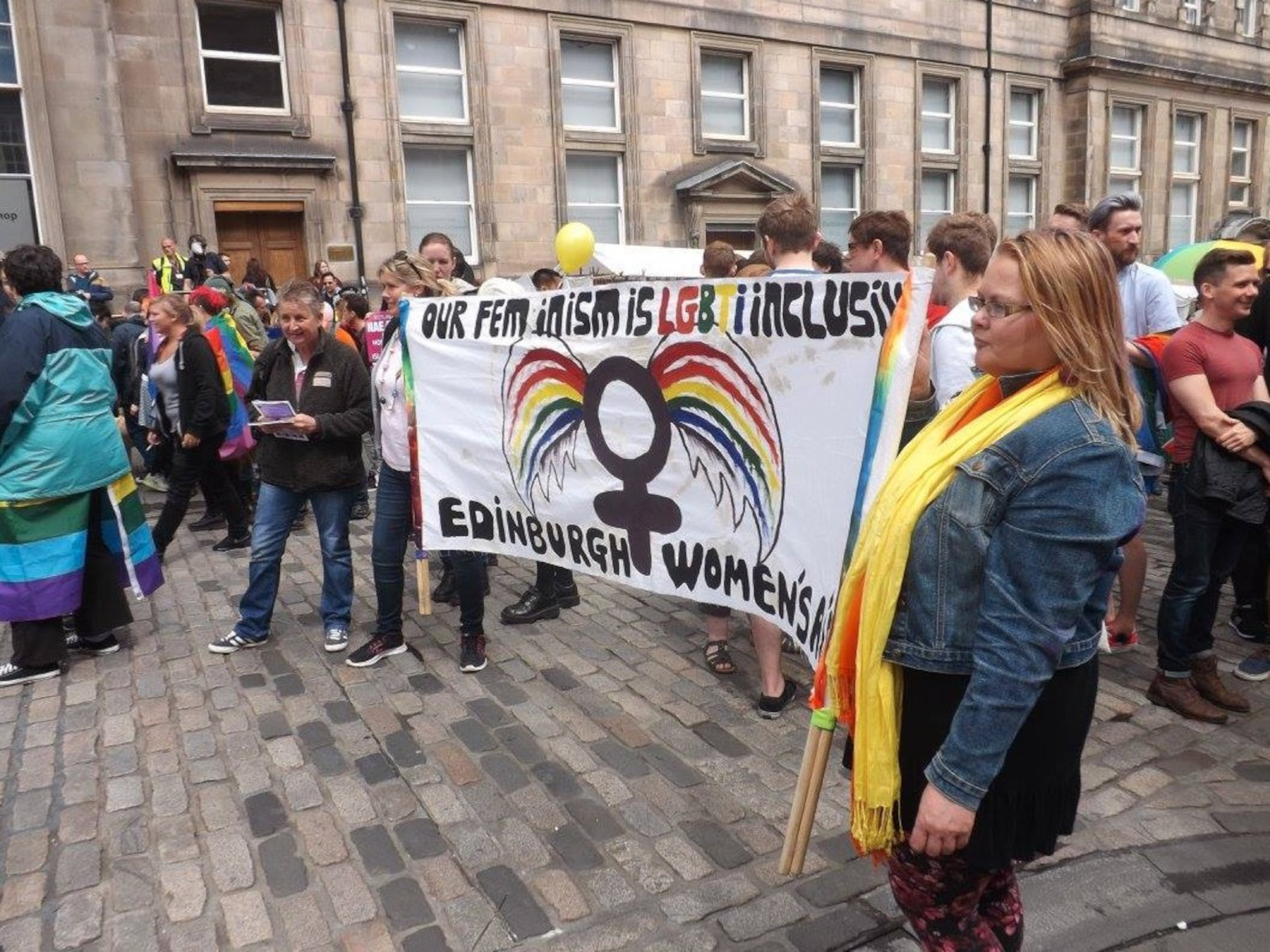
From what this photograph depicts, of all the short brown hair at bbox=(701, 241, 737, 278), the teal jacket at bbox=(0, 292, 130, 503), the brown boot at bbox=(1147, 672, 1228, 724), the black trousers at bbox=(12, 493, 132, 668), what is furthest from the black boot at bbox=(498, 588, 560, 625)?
the brown boot at bbox=(1147, 672, 1228, 724)

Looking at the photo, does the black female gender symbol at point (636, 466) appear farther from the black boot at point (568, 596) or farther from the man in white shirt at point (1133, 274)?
the man in white shirt at point (1133, 274)

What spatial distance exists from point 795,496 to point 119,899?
7.90 ft

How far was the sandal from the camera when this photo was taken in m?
4.50

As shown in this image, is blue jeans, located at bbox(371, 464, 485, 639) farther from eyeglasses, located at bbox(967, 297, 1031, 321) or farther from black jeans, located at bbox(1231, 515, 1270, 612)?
black jeans, located at bbox(1231, 515, 1270, 612)

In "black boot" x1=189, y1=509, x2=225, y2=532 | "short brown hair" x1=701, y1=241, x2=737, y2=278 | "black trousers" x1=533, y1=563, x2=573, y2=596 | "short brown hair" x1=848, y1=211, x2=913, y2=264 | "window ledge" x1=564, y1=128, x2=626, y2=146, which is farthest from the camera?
"window ledge" x1=564, y1=128, x2=626, y2=146

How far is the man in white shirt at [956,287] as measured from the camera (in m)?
3.41

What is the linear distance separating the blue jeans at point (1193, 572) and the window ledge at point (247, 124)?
14.6 meters

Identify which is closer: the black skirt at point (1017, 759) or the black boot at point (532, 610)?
the black skirt at point (1017, 759)

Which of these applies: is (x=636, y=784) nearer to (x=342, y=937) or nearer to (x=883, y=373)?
(x=342, y=937)

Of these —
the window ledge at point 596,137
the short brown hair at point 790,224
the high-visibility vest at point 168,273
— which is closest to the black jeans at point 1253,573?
the short brown hair at point 790,224

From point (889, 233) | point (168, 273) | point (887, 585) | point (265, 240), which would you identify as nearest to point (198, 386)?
point (889, 233)

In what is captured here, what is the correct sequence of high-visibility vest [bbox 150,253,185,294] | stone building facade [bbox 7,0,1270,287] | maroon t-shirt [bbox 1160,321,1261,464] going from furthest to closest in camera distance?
1. stone building facade [bbox 7,0,1270,287]
2. high-visibility vest [bbox 150,253,185,294]
3. maroon t-shirt [bbox 1160,321,1261,464]

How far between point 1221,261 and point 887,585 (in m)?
2.99

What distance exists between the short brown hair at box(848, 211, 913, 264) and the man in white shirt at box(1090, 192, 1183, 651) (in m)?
1.02
